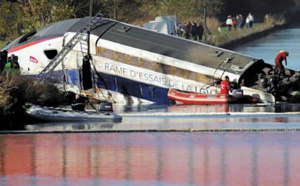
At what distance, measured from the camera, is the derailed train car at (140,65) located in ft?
140

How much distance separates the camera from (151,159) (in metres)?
23.3

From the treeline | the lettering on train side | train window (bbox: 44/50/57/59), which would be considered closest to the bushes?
train window (bbox: 44/50/57/59)

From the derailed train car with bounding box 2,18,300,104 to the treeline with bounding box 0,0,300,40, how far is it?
1736 millimetres

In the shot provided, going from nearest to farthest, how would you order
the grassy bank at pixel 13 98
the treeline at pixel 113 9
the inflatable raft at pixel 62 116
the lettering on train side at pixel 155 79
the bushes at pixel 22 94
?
the grassy bank at pixel 13 98 < the bushes at pixel 22 94 < the inflatable raft at pixel 62 116 < the lettering on train side at pixel 155 79 < the treeline at pixel 113 9

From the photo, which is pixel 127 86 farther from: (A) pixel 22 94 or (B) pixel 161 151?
(B) pixel 161 151

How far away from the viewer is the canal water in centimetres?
2059

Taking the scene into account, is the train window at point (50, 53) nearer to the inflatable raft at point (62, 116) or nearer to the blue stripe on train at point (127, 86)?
the blue stripe on train at point (127, 86)

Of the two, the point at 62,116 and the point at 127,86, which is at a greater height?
the point at 127,86

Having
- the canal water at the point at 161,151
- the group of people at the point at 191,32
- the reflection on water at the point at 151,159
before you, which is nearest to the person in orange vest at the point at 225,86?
the canal water at the point at 161,151

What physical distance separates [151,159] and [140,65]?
66.2 ft

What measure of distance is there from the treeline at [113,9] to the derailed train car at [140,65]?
5.70 ft

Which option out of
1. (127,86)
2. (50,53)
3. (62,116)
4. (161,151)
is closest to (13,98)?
(62,116)

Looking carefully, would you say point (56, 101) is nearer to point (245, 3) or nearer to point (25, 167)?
point (25, 167)

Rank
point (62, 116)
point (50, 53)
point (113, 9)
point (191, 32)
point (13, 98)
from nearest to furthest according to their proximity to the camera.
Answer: point (13, 98) < point (62, 116) < point (50, 53) < point (113, 9) < point (191, 32)
